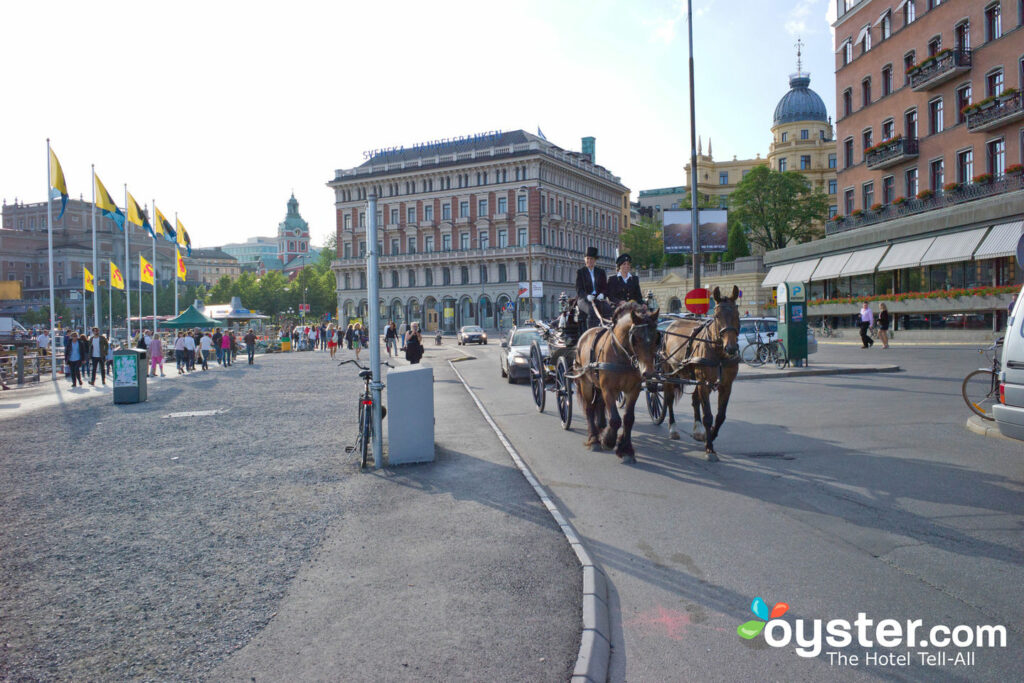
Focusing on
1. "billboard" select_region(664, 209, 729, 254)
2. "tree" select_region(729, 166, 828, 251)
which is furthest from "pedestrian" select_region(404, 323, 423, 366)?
"tree" select_region(729, 166, 828, 251)

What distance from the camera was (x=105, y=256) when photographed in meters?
111

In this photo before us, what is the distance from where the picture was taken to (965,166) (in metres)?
33.8

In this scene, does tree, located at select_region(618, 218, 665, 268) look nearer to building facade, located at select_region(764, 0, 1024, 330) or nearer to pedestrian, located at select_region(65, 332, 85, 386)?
building facade, located at select_region(764, 0, 1024, 330)

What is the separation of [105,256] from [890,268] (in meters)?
113

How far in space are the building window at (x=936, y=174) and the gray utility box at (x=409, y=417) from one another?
3528cm

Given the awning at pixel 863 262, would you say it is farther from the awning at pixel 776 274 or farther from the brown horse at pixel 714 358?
the brown horse at pixel 714 358

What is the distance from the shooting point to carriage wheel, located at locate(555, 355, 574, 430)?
11414 mm

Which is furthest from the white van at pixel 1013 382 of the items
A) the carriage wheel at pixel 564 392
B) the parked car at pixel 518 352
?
the parked car at pixel 518 352

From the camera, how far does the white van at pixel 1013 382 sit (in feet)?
22.9

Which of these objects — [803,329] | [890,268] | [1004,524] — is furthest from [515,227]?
[1004,524]

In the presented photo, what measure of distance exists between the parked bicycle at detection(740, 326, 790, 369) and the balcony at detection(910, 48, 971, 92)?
750 inches

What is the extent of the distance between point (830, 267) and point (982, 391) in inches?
1303

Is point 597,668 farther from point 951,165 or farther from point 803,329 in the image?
point 951,165

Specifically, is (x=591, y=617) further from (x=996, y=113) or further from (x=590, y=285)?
(x=996, y=113)
